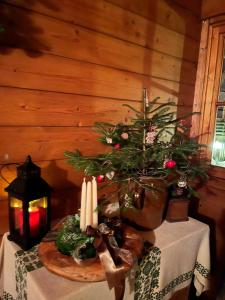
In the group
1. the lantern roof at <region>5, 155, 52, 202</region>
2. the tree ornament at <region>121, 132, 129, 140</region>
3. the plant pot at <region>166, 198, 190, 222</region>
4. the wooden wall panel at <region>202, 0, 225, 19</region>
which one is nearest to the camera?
the lantern roof at <region>5, 155, 52, 202</region>

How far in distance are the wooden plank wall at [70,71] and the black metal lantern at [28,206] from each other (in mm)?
144

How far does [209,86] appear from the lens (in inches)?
66.6

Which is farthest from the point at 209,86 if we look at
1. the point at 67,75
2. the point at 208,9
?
the point at 67,75

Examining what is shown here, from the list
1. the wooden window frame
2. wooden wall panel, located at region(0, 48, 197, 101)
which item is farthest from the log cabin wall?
wooden wall panel, located at region(0, 48, 197, 101)

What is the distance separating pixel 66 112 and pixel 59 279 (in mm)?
734

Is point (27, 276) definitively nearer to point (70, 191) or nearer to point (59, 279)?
point (59, 279)

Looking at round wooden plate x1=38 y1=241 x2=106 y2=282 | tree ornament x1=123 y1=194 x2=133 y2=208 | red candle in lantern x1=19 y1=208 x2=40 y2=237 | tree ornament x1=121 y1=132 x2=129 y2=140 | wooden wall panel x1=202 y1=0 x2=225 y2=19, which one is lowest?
round wooden plate x1=38 y1=241 x2=106 y2=282

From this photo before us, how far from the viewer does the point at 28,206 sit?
0.87m

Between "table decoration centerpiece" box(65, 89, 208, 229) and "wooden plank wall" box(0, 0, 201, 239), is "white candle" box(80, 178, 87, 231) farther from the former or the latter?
"wooden plank wall" box(0, 0, 201, 239)

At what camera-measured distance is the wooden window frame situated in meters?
1.63

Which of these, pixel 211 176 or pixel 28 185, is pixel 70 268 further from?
pixel 211 176

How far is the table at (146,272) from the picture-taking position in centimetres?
73

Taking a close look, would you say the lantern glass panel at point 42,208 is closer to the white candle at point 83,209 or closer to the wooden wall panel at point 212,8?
the white candle at point 83,209

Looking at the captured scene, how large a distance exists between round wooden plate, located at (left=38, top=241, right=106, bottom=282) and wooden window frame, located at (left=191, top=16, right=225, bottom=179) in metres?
1.20
